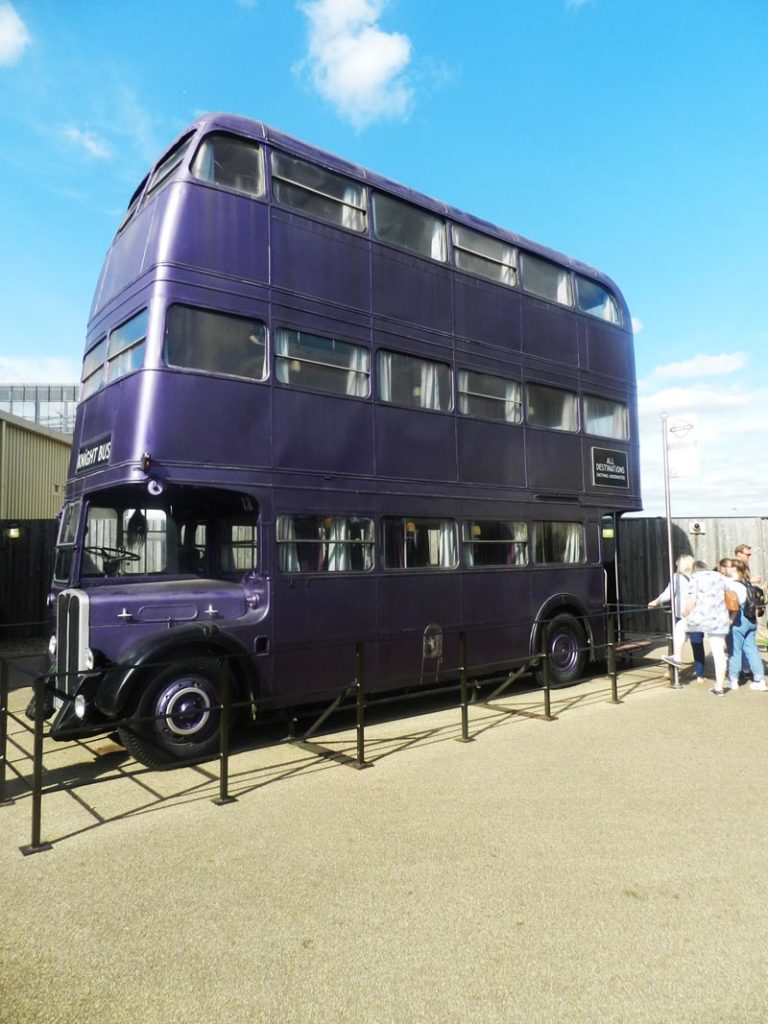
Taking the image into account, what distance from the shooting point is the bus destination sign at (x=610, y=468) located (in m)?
10.0

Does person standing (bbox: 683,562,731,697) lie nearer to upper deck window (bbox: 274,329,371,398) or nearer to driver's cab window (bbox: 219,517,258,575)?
upper deck window (bbox: 274,329,371,398)

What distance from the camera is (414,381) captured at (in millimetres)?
7984

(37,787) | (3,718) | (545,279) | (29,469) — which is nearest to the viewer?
(37,787)

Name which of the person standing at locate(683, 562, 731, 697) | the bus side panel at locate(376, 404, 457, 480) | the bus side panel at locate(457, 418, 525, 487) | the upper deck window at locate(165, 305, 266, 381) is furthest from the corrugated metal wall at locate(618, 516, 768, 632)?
the upper deck window at locate(165, 305, 266, 381)

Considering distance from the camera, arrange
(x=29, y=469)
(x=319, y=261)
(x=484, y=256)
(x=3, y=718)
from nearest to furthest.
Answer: (x=3, y=718), (x=319, y=261), (x=484, y=256), (x=29, y=469)

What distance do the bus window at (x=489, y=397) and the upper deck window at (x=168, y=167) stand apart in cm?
384

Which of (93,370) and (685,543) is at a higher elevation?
(93,370)

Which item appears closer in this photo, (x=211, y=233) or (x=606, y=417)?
(x=211, y=233)

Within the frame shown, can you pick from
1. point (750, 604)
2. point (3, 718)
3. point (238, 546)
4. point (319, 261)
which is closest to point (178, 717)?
point (3, 718)

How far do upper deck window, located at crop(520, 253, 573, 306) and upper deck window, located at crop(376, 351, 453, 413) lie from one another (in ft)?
7.32

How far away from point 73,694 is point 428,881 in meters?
3.46

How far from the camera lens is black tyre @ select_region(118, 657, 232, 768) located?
570cm

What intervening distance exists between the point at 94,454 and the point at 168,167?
10.4ft

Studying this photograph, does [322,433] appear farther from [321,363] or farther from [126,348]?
[126,348]
